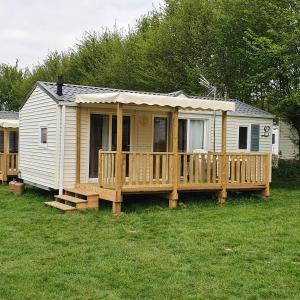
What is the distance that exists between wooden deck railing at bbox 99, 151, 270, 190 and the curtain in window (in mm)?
2186

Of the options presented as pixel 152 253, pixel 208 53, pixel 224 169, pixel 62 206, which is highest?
pixel 208 53

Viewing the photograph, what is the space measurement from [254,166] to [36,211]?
5.48 m

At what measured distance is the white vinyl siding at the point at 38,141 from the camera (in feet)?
40.0

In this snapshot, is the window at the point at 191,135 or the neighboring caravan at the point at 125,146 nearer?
the neighboring caravan at the point at 125,146

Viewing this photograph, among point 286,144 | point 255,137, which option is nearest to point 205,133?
point 255,137

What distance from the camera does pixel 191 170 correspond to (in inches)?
447

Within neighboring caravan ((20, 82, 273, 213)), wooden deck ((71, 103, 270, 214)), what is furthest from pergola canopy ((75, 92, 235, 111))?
wooden deck ((71, 103, 270, 214))

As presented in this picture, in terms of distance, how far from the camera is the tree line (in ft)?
53.7

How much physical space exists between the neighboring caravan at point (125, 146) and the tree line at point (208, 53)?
310 cm

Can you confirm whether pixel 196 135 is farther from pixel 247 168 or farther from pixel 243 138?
pixel 247 168

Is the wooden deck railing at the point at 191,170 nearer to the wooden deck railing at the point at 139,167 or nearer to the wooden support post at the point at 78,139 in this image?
the wooden deck railing at the point at 139,167

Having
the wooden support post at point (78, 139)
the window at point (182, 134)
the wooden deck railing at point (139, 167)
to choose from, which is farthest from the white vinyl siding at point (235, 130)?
the wooden support post at point (78, 139)

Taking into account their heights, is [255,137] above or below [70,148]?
above

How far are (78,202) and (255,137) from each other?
24.2 ft
